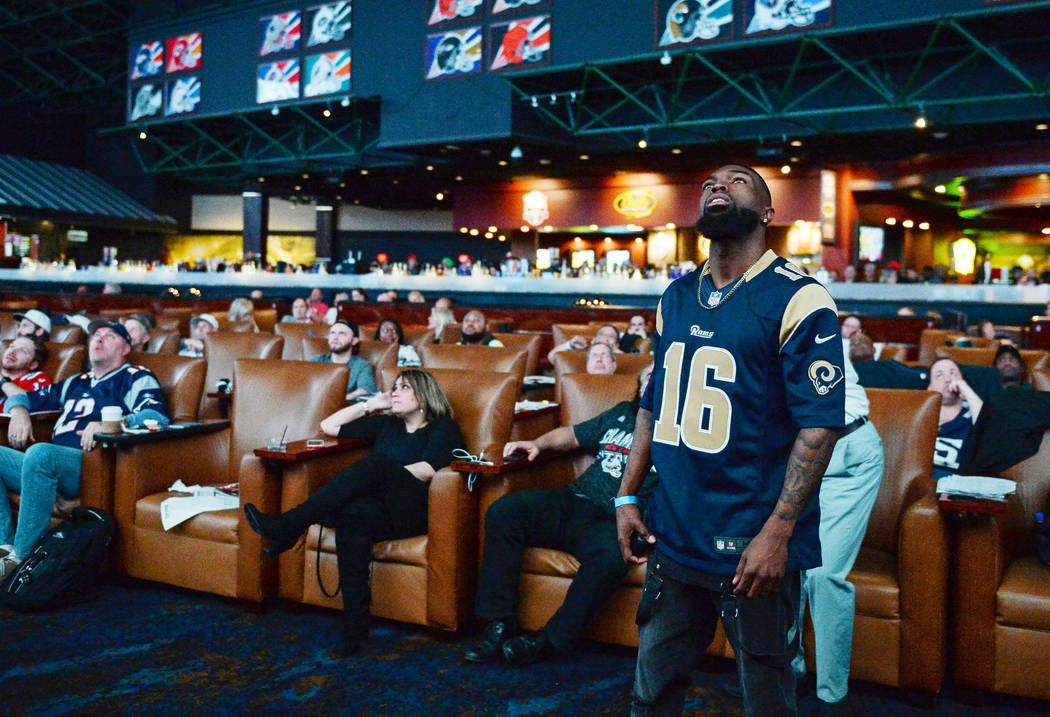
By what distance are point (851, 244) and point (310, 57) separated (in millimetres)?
9462

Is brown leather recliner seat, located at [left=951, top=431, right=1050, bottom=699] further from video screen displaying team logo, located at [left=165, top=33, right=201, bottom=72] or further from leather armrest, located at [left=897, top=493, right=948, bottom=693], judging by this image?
video screen displaying team logo, located at [left=165, top=33, right=201, bottom=72]

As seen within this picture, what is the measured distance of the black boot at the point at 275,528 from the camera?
3326 millimetres

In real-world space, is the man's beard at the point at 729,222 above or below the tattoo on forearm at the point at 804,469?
above

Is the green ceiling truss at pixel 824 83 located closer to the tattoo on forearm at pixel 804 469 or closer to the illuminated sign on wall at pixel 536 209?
the illuminated sign on wall at pixel 536 209

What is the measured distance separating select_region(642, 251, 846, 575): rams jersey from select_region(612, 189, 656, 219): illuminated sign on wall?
14.8 meters

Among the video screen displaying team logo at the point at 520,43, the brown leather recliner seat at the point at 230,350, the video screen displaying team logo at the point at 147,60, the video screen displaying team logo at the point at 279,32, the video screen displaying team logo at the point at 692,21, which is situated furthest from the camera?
the video screen displaying team logo at the point at 147,60

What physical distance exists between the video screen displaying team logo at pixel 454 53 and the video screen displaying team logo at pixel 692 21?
116 inches

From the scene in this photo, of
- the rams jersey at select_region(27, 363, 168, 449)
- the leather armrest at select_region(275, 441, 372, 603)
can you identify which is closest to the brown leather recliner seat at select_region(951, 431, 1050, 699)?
the leather armrest at select_region(275, 441, 372, 603)

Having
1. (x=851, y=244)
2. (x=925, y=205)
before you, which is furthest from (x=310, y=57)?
(x=925, y=205)

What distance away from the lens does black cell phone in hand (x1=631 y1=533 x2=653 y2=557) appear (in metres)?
1.93

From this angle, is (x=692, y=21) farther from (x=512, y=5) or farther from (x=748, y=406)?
(x=748, y=406)

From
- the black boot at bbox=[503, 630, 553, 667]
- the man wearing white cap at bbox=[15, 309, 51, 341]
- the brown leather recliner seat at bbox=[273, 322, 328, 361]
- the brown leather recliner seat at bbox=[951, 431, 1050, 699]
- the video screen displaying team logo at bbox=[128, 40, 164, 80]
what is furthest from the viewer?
the video screen displaying team logo at bbox=[128, 40, 164, 80]

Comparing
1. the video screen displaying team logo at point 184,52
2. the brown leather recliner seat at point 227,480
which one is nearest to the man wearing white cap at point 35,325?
the brown leather recliner seat at point 227,480

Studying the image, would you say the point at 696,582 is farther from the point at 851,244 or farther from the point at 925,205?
the point at 925,205
